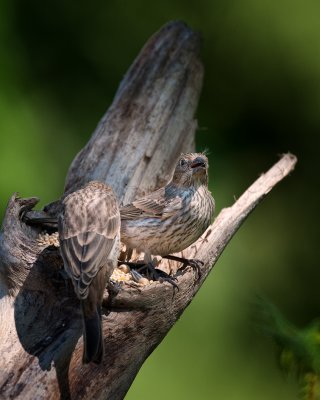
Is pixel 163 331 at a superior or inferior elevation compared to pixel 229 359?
inferior

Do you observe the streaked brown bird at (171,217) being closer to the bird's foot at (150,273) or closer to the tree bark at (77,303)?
the bird's foot at (150,273)

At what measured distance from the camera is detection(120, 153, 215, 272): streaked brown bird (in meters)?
4.45

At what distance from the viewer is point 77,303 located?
11.9ft

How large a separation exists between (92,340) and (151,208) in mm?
1441

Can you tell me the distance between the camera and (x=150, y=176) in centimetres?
532

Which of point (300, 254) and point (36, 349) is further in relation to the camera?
point (300, 254)

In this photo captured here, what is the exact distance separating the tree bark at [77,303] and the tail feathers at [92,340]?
0.44ft

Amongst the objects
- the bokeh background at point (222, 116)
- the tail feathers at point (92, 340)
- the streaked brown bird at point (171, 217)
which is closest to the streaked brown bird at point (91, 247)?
the tail feathers at point (92, 340)

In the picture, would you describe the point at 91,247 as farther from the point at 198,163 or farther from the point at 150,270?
the point at 198,163

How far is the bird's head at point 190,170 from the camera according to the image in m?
4.72

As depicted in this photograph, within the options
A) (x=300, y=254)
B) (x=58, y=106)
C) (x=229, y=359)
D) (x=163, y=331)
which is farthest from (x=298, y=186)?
(x=163, y=331)

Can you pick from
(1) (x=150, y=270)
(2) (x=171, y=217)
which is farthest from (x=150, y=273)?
(2) (x=171, y=217)

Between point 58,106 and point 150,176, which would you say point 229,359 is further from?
point 58,106

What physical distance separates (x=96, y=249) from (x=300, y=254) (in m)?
3.15
